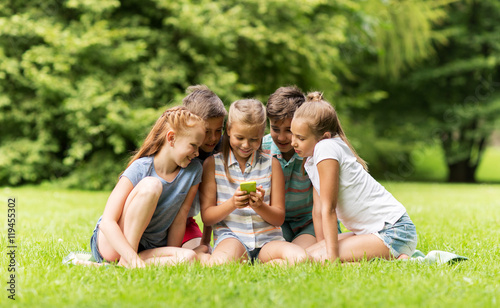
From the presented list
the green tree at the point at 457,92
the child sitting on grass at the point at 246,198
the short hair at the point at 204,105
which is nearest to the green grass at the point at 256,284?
the child sitting on grass at the point at 246,198

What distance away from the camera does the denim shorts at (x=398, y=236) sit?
3281mm

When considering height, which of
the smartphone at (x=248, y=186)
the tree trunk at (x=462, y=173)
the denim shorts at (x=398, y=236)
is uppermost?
the smartphone at (x=248, y=186)

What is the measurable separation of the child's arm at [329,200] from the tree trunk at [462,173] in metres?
16.8

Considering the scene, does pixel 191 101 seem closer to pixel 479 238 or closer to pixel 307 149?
pixel 307 149

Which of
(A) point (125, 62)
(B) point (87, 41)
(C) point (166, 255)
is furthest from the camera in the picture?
(A) point (125, 62)

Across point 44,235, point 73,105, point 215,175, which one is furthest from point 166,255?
point 73,105

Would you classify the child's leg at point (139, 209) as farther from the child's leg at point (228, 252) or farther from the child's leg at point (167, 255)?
the child's leg at point (228, 252)

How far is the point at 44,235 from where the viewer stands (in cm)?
448

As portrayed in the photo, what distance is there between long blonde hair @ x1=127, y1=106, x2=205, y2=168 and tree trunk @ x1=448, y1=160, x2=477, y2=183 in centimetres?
1706

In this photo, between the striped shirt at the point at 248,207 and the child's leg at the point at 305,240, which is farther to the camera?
the child's leg at the point at 305,240

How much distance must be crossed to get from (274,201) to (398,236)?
2.82 ft

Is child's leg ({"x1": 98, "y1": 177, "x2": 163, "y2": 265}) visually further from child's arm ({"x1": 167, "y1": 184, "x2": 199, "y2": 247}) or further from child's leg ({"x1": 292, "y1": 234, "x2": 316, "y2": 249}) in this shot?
child's leg ({"x1": 292, "y1": 234, "x2": 316, "y2": 249})

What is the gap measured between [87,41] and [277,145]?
6.80 meters

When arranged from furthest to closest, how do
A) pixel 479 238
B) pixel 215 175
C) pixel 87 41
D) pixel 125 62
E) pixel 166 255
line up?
pixel 125 62
pixel 87 41
pixel 479 238
pixel 215 175
pixel 166 255
